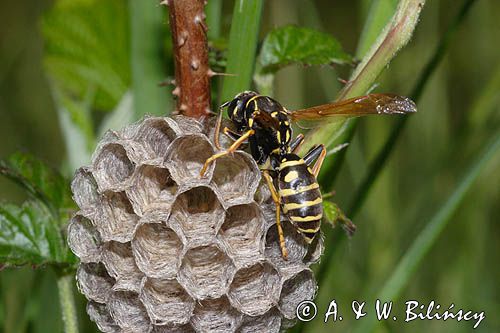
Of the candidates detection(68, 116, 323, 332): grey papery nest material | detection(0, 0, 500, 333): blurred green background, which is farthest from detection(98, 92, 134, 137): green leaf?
detection(68, 116, 323, 332): grey papery nest material

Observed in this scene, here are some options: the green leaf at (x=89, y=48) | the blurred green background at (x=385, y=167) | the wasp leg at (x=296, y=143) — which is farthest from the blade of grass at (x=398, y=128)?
the green leaf at (x=89, y=48)

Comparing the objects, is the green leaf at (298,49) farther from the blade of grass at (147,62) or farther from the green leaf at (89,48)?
the green leaf at (89,48)

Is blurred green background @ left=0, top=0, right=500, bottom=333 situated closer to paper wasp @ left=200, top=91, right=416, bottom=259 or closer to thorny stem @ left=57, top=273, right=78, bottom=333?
paper wasp @ left=200, top=91, right=416, bottom=259

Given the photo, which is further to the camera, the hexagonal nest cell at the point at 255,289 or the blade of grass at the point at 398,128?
the blade of grass at the point at 398,128

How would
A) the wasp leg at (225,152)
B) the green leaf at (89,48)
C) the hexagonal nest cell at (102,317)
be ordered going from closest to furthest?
the wasp leg at (225,152) < the hexagonal nest cell at (102,317) < the green leaf at (89,48)

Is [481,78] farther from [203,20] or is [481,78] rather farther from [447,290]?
[203,20]
